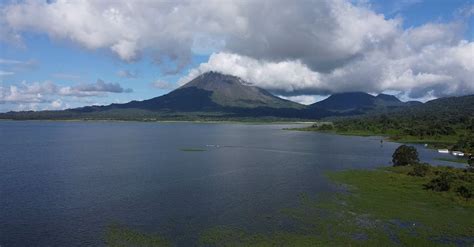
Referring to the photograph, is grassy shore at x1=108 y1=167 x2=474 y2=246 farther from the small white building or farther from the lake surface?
the small white building

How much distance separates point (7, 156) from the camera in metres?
122

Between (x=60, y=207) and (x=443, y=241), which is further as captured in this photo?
(x=60, y=207)

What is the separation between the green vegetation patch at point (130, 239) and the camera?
45716 mm

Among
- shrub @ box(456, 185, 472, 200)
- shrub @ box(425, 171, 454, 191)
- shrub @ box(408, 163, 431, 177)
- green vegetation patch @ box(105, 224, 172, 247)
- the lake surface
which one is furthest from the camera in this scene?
shrub @ box(408, 163, 431, 177)

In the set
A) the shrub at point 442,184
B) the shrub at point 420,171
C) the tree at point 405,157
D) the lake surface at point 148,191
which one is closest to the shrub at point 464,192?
the shrub at point 442,184

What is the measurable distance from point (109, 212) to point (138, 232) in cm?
1088

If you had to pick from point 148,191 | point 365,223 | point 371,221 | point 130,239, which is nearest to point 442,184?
point 371,221

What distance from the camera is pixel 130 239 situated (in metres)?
47.2

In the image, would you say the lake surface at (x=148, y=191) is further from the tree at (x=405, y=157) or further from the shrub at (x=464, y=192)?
the shrub at (x=464, y=192)

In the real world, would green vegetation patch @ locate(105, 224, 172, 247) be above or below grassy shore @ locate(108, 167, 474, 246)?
below

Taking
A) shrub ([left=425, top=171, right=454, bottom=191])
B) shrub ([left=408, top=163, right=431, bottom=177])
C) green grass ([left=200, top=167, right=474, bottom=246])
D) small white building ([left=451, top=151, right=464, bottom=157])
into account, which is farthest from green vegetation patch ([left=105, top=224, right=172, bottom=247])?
small white building ([left=451, top=151, right=464, bottom=157])

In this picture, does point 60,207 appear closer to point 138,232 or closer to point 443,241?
point 138,232

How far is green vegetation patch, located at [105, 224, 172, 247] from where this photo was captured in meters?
45.7

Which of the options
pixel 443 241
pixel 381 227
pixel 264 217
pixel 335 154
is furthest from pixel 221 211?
pixel 335 154
